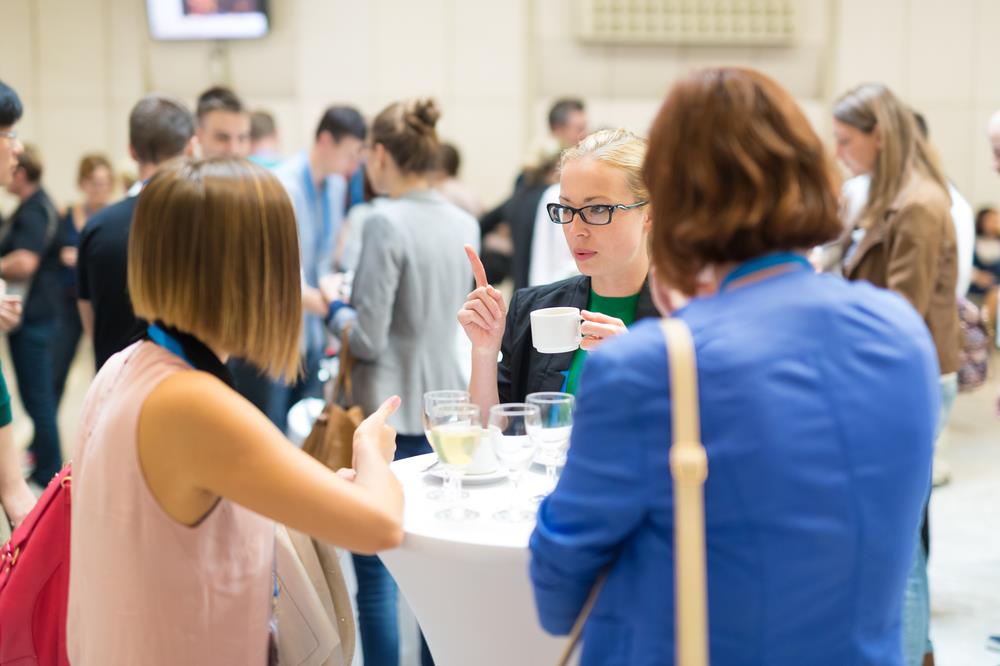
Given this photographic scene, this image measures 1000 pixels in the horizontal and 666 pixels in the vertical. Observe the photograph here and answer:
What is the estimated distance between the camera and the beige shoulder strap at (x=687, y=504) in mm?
1140

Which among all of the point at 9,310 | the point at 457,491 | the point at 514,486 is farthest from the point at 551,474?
the point at 9,310

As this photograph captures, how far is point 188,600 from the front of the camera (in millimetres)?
1475

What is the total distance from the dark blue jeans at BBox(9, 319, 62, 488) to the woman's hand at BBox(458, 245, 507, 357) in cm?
305

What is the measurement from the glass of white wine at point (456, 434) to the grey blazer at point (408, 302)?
1.34m

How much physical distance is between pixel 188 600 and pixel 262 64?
7042 millimetres

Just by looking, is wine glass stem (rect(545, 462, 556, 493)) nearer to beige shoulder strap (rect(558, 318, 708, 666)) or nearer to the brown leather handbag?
beige shoulder strap (rect(558, 318, 708, 666))

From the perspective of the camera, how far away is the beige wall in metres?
7.93

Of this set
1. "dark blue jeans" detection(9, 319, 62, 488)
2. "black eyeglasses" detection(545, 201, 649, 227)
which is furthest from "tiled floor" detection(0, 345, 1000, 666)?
"black eyeglasses" detection(545, 201, 649, 227)

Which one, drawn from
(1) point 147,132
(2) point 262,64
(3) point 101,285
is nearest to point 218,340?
(3) point 101,285

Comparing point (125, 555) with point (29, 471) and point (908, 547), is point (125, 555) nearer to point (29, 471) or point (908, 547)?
point (908, 547)

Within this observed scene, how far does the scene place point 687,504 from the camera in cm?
115

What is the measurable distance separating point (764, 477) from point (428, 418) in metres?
0.77

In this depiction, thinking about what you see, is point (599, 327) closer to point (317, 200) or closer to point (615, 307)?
point (615, 307)

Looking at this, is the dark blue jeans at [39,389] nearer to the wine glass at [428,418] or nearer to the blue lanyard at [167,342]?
the wine glass at [428,418]
